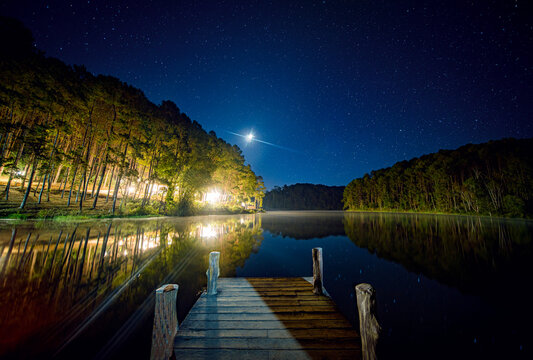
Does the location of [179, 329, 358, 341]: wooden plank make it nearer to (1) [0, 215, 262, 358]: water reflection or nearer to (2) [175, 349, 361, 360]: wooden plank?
(2) [175, 349, 361, 360]: wooden plank

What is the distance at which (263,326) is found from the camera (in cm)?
327

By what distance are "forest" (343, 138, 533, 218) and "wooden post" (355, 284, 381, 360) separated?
47263 mm

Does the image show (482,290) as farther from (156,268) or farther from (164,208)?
(164,208)

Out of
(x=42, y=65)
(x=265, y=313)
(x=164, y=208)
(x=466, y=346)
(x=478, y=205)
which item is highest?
(x=42, y=65)

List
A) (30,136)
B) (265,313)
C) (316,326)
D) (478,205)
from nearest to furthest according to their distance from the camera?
(316,326) < (265,313) < (30,136) < (478,205)

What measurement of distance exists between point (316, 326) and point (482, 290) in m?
6.21

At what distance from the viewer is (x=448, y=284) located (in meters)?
6.08

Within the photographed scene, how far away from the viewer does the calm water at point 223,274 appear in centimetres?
327

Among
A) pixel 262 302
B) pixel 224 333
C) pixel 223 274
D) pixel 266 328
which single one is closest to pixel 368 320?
pixel 266 328

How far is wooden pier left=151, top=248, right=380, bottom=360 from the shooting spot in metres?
2.35

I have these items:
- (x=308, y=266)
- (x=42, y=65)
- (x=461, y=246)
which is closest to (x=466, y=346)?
(x=308, y=266)

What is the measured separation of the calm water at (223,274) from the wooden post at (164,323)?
1.14 m

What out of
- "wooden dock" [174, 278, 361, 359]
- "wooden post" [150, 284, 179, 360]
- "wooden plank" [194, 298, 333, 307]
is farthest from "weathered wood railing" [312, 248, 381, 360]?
"wooden post" [150, 284, 179, 360]

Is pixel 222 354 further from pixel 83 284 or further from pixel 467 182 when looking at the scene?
pixel 467 182
